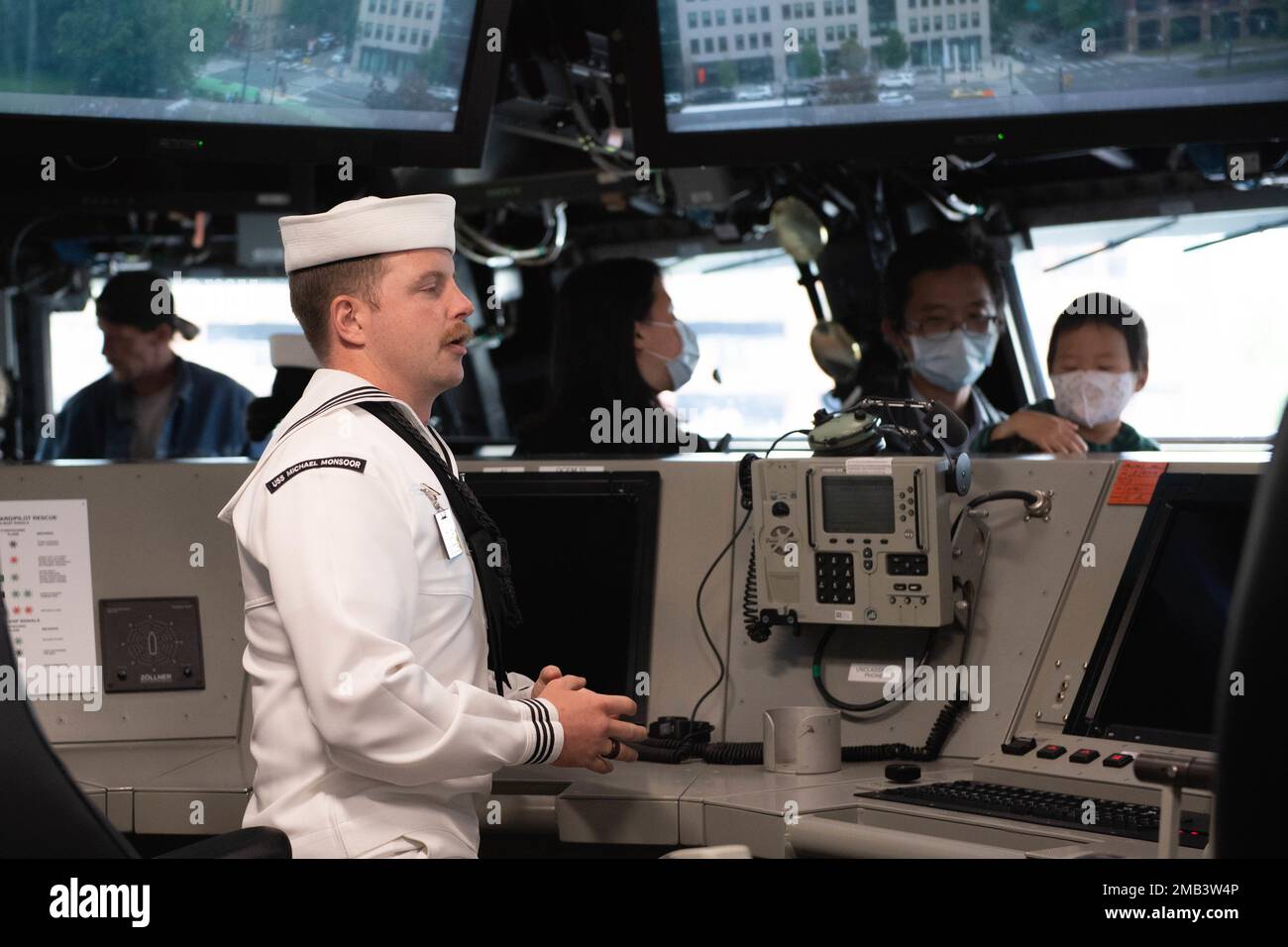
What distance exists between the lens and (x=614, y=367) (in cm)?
342

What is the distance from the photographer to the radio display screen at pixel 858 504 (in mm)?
2455

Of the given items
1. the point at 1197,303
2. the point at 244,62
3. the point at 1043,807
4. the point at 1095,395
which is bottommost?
the point at 1043,807

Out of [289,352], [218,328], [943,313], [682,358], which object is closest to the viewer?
[289,352]

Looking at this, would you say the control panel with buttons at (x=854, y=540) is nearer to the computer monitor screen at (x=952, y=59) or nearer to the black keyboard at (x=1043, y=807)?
the black keyboard at (x=1043, y=807)

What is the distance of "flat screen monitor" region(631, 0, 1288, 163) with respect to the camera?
9.72 ft

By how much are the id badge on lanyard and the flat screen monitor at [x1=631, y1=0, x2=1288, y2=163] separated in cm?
159

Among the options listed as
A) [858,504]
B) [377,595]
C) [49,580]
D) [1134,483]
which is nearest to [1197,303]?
[1134,483]

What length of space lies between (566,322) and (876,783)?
1540mm

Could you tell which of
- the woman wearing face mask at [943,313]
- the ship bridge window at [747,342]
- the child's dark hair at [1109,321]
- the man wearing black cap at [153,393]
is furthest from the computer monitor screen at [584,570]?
the ship bridge window at [747,342]

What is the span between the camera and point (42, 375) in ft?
23.8

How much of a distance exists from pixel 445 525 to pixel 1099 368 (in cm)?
182

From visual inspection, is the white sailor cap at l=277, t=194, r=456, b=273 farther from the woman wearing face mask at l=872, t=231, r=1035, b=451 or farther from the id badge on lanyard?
the woman wearing face mask at l=872, t=231, r=1035, b=451

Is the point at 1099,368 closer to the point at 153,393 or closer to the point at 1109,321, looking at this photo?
the point at 1109,321
